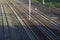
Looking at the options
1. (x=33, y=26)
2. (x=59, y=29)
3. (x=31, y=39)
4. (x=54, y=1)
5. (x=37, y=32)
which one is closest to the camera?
(x=31, y=39)

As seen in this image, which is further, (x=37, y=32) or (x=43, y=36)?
(x=37, y=32)

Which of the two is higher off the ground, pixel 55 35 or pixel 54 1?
pixel 55 35

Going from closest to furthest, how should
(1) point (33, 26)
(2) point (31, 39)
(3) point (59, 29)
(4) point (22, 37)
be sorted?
(2) point (31, 39) → (4) point (22, 37) → (3) point (59, 29) → (1) point (33, 26)

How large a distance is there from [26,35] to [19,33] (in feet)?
5.02

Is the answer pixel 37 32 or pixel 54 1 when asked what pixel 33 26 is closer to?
pixel 37 32

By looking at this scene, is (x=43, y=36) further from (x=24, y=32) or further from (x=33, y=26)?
(x=33, y=26)

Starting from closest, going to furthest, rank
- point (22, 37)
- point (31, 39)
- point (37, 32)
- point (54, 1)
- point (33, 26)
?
point (31, 39), point (22, 37), point (37, 32), point (33, 26), point (54, 1)

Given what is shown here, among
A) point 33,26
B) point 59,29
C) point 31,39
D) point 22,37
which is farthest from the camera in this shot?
point 33,26

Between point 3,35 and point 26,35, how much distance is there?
2.46 m

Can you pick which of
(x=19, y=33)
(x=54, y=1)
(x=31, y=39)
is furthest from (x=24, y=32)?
(x=54, y=1)

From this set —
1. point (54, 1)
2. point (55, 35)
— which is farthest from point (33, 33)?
point (54, 1)

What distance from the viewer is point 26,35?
2167cm

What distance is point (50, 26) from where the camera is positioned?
26.0 m

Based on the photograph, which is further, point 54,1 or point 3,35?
point 54,1
